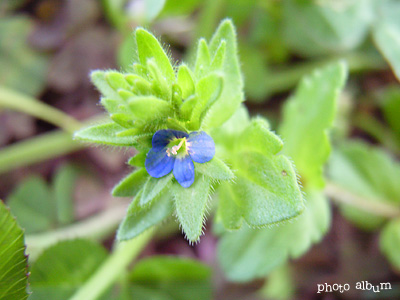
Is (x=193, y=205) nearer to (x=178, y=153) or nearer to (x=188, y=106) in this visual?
(x=178, y=153)

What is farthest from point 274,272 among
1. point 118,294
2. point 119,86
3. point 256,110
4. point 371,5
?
point 371,5

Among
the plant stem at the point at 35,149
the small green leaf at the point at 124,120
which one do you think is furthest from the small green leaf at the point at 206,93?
the plant stem at the point at 35,149

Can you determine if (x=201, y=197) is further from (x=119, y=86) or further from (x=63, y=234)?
(x=63, y=234)

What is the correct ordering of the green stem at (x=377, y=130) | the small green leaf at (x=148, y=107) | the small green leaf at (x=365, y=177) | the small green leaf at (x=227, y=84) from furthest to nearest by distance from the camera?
the green stem at (x=377, y=130) < the small green leaf at (x=365, y=177) < the small green leaf at (x=227, y=84) < the small green leaf at (x=148, y=107)

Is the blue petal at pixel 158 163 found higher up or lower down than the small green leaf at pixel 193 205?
higher up

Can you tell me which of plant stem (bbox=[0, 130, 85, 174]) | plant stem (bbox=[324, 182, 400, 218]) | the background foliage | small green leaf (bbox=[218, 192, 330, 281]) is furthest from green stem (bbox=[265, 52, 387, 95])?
plant stem (bbox=[0, 130, 85, 174])

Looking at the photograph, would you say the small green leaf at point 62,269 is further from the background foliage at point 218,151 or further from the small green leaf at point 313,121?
the small green leaf at point 313,121
